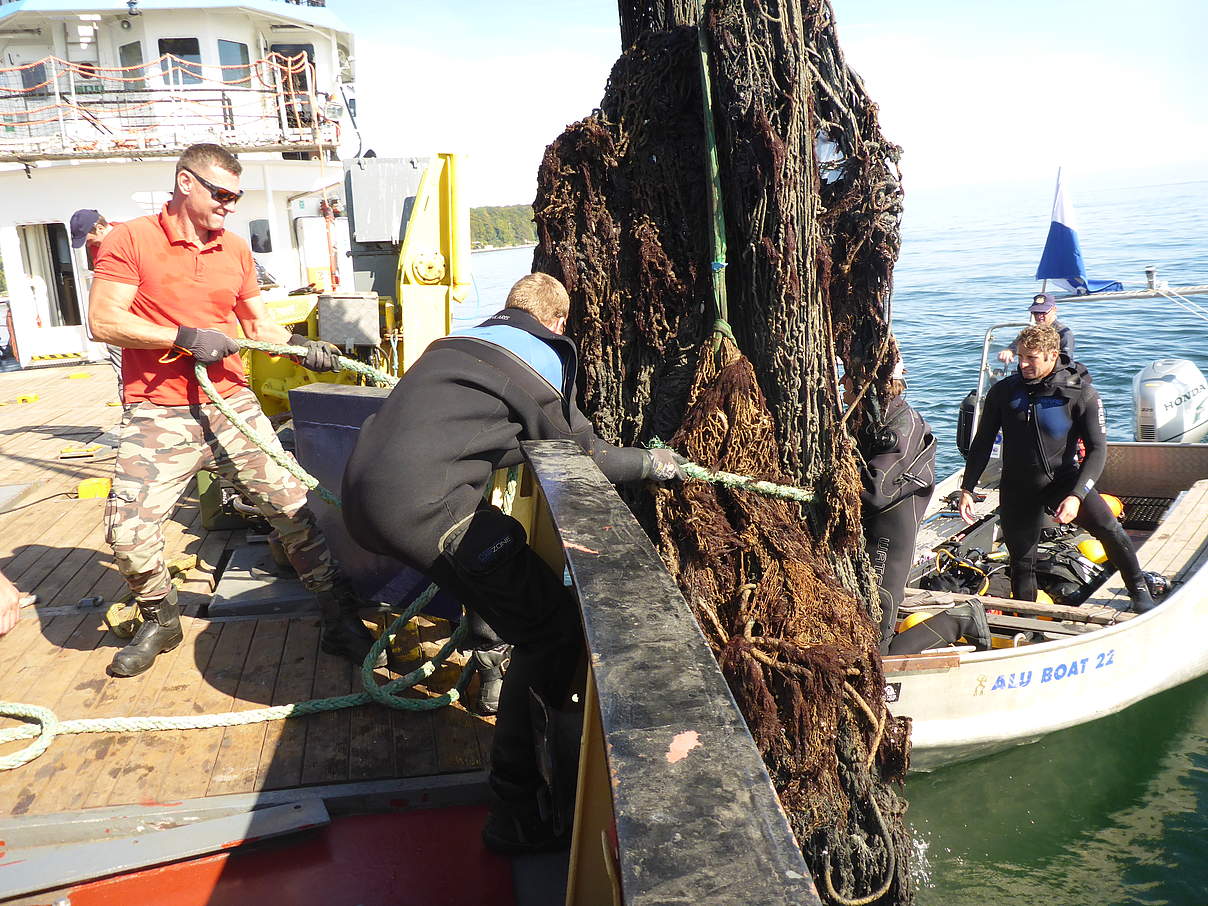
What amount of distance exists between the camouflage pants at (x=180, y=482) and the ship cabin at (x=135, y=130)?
13.1m

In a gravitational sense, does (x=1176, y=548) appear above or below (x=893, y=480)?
below

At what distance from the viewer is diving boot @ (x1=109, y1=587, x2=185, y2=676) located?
3801 millimetres

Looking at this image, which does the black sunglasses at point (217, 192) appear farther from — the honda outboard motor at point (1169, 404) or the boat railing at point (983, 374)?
the honda outboard motor at point (1169, 404)

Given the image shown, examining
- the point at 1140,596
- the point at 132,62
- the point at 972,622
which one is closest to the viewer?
the point at 972,622

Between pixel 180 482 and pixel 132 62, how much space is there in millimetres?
17900

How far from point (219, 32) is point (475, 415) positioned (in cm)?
1882

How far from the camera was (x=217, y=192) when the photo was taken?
3.82m

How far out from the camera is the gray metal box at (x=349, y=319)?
601cm

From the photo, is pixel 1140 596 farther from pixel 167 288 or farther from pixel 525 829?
pixel 167 288

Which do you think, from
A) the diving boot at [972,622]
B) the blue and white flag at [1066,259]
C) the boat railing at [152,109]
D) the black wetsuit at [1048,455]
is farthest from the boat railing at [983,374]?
the boat railing at [152,109]

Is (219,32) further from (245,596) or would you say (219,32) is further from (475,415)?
(475,415)

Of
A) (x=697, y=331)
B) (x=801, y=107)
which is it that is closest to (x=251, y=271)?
(x=697, y=331)

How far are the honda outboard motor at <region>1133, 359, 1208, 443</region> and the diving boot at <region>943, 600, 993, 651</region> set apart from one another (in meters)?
6.00

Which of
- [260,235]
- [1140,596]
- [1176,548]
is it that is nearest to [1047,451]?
[1140,596]
